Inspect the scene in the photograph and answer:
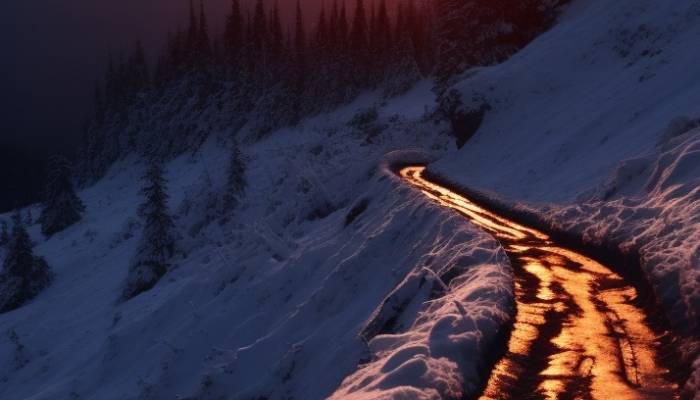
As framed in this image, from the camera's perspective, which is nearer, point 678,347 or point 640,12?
point 678,347

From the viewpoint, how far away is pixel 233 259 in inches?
861

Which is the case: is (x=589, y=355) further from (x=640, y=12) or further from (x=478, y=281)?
(x=640, y=12)

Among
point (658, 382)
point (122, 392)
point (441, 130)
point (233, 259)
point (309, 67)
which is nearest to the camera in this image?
→ point (658, 382)

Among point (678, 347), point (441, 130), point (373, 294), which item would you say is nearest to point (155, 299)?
Answer: point (373, 294)

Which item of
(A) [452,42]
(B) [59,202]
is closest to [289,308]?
(A) [452,42]

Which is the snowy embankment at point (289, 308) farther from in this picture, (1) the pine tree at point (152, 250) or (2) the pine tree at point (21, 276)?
(2) the pine tree at point (21, 276)

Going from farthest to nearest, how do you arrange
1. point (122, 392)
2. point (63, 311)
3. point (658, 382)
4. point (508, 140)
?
point (508, 140) → point (63, 311) → point (122, 392) → point (658, 382)

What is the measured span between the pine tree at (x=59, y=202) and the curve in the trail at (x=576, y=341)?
46.0m

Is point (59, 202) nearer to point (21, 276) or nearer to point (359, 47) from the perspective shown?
point (21, 276)

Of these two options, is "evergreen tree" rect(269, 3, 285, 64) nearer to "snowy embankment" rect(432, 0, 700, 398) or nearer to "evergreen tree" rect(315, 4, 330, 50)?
"evergreen tree" rect(315, 4, 330, 50)

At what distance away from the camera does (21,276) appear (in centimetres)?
3438

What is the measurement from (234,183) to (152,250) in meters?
8.80

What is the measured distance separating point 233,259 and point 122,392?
21.1ft

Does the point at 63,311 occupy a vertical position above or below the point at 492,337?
below
